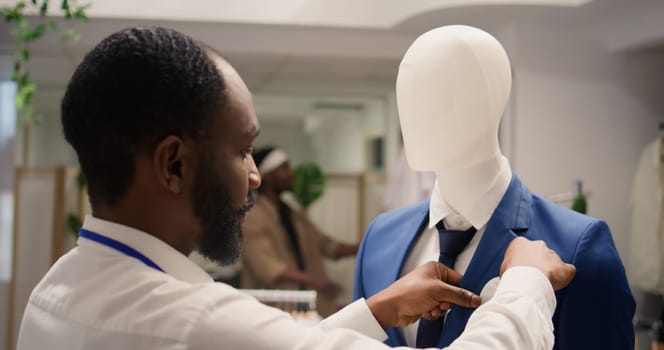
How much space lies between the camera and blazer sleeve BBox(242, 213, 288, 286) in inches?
198

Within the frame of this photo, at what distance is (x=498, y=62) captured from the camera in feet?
4.35

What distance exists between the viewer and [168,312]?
0.87m

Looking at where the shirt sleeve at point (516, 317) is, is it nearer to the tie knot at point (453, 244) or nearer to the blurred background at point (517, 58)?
the tie knot at point (453, 244)

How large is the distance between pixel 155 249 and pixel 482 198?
590 millimetres

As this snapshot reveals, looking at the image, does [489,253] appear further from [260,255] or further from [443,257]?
[260,255]

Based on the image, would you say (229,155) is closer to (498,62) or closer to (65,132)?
(65,132)

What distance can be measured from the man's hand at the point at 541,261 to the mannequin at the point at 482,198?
0.08m

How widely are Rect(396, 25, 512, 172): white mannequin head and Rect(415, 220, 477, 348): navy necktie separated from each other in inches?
4.5

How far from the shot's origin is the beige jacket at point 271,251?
5.04 m

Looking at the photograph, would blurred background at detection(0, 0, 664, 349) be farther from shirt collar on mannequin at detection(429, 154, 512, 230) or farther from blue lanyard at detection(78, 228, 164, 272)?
blue lanyard at detection(78, 228, 164, 272)

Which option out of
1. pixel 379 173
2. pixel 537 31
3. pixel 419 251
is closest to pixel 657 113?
pixel 537 31

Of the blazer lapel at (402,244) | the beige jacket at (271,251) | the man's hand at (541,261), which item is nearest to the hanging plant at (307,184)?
the beige jacket at (271,251)

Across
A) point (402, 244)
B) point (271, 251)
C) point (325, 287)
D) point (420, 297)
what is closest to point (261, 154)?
point (271, 251)

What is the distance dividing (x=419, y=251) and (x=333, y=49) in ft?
11.1
